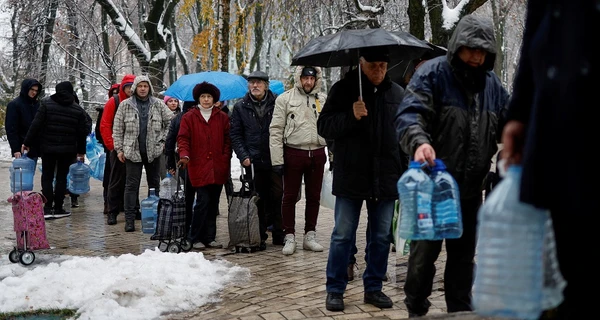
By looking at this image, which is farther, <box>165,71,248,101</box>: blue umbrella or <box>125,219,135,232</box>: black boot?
<box>165,71,248,101</box>: blue umbrella

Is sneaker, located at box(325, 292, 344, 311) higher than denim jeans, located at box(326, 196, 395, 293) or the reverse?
the reverse

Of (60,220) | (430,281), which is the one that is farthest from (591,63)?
(60,220)

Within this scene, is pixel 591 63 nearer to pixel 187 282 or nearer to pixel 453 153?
pixel 453 153

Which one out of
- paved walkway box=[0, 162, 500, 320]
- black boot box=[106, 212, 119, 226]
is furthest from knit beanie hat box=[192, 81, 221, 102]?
black boot box=[106, 212, 119, 226]

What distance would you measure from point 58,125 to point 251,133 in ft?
13.0

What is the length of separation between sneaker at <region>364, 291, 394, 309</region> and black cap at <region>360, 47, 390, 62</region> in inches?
70.7

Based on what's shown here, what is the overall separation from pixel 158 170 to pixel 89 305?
500 centimetres

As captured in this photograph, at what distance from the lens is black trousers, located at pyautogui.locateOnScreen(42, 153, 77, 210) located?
11102 millimetres

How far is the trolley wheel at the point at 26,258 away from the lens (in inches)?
297

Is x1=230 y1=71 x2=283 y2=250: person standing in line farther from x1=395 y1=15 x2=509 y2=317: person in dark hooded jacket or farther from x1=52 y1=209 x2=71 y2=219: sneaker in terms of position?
x1=52 y1=209 x2=71 y2=219: sneaker

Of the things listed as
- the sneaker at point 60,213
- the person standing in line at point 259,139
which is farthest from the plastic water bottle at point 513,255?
the sneaker at point 60,213

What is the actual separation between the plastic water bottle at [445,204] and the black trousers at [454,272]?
0.56 m

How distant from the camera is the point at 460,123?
4445mm

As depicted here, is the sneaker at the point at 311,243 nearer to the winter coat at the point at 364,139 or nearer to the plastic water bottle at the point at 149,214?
the plastic water bottle at the point at 149,214
